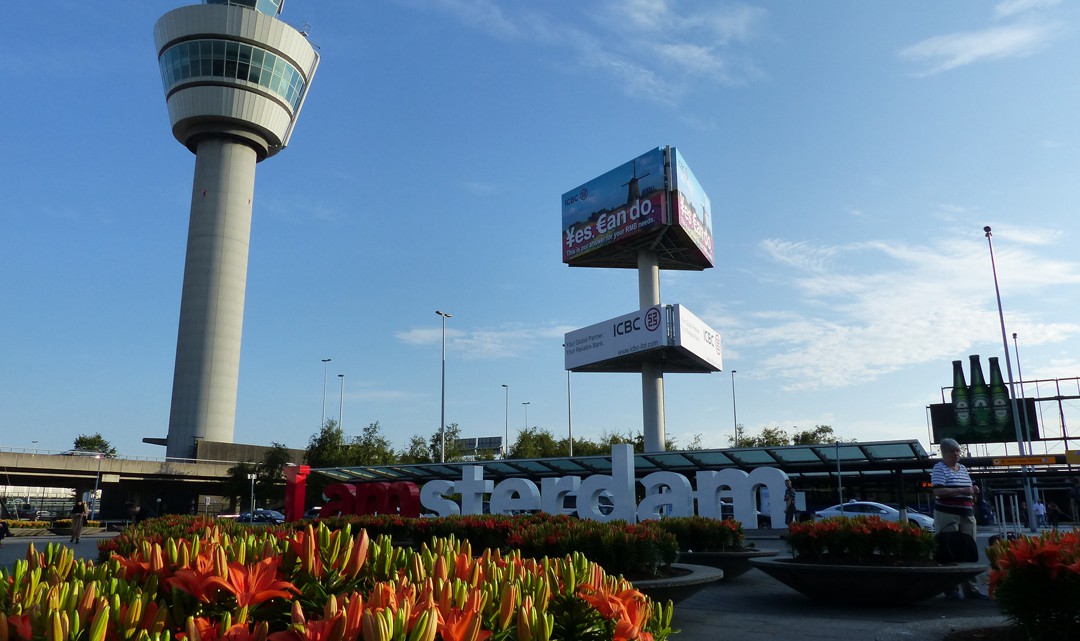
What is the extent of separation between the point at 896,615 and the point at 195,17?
239 ft

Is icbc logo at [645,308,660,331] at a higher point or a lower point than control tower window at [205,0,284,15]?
lower

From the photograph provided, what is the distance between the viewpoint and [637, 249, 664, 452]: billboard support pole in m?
39.7

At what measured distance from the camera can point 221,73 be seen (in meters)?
65.6

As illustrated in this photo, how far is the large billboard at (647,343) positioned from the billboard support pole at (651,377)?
3.07 ft

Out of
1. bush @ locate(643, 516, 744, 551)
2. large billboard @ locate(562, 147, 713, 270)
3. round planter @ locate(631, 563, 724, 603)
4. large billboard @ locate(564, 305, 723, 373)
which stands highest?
large billboard @ locate(562, 147, 713, 270)

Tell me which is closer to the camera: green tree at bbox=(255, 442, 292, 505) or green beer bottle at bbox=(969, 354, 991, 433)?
green beer bottle at bbox=(969, 354, 991, 433)

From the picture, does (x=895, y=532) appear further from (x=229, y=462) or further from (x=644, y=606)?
(x=229, y=462)

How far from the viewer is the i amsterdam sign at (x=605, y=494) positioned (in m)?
21.0

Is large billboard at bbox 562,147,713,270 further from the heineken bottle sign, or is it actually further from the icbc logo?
the heineken bottle sign

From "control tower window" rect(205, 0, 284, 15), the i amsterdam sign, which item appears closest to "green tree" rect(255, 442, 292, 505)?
the i amsterdam sign

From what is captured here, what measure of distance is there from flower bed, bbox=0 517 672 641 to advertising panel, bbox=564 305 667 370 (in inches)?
1343

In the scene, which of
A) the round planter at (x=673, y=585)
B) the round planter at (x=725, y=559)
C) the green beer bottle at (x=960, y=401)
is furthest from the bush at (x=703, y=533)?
the green beer bottle at (x=960, y=401)

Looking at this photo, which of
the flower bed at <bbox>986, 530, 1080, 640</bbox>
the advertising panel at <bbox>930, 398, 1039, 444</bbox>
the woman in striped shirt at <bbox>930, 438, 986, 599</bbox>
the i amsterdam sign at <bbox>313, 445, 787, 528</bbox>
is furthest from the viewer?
the advertising panel at <bbox>930, 398, 1039, 444</bbox>

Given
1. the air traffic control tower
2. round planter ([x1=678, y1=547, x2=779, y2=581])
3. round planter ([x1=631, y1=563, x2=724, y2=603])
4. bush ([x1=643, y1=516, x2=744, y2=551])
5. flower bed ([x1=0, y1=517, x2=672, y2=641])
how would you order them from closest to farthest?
flower bed ([x1=0, y1=517, x2=672, y2=641])
round planter ([x1=631, y1=563, x2=724, y2=603])
round planter ([x1=678, y1=547, x2=779, y2=581])
bush ([x1=643, y1=516, x2=744, y2=551])
the air traffic control tower
